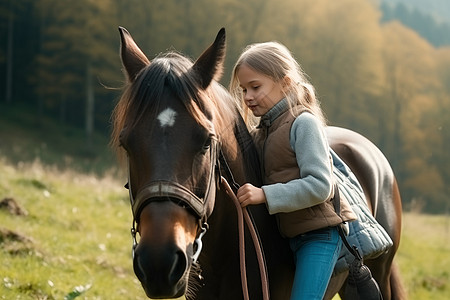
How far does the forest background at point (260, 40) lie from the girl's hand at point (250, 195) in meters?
23.8

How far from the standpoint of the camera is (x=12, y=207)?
8062 mm

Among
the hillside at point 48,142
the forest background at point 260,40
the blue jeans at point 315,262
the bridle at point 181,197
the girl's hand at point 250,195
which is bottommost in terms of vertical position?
the hillside at point 48,142

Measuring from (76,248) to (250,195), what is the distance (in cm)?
489

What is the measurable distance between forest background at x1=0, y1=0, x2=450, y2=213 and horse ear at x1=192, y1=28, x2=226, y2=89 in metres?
23.9

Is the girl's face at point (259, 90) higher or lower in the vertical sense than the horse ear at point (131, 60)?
lower

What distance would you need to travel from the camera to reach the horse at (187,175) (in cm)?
230

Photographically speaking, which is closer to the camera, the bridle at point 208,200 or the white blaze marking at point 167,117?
the bridle at point 208,200

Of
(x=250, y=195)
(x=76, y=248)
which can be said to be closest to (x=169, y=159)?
(x=250, y=195)

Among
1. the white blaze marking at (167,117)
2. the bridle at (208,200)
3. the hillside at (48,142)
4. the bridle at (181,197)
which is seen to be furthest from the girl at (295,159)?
the hillside at (48,142)

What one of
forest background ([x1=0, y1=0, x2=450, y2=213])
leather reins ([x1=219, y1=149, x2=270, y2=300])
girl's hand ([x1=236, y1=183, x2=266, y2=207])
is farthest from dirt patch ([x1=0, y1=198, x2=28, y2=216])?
forest background ([x1=0, y1=0, x2=450, y2=213])

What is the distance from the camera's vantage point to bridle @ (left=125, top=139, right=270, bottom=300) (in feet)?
7.77

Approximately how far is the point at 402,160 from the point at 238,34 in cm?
1155

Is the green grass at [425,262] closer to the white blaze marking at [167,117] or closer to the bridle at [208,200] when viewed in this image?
the bridle at [208,200]

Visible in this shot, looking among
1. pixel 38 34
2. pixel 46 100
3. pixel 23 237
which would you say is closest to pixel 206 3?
pixel 46 100
